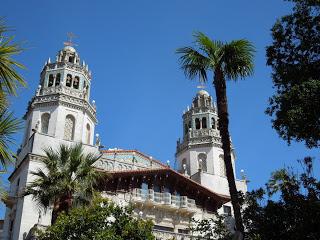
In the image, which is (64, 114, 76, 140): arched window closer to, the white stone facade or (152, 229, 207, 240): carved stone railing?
the white stone facade

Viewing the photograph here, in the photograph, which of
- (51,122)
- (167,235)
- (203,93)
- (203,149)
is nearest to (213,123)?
(203,149)

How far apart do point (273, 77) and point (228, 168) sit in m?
6.39

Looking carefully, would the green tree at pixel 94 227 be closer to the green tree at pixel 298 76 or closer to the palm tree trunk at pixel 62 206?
the palm tree trunk at pixel 62 206

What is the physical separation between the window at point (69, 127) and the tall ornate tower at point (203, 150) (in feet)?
40.0

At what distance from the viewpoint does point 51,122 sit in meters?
36.5

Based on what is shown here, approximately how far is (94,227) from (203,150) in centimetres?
2527

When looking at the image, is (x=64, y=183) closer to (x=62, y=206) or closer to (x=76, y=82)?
(x=62, y=206)

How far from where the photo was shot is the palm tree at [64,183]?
21.0 meters

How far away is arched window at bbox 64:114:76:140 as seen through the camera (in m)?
36.8

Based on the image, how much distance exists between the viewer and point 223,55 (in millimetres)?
16891

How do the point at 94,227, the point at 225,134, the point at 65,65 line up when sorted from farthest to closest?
1. the point at 65,65
2. the point at 94,227
3. the point at 225,134

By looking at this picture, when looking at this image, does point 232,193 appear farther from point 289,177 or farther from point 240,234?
point 289,177

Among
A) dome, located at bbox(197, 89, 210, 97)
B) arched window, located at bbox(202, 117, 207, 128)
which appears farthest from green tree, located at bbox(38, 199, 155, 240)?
dome, located at bbox(197, 89, 210, 97)

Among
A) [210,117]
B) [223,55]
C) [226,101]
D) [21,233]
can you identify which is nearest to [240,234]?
[226,101]
